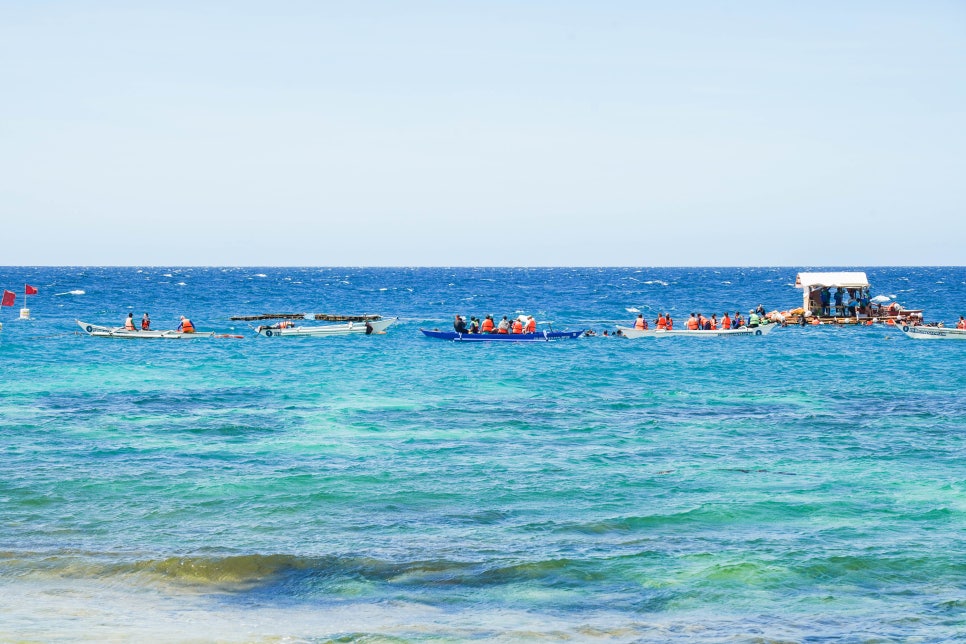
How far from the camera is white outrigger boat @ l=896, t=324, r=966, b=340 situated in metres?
53.6

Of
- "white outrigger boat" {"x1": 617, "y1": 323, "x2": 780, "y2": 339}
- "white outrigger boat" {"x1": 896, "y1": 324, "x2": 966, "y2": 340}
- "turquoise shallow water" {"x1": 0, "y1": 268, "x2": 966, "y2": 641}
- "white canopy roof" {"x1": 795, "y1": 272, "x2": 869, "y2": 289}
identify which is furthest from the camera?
"white canopy roof" {"x1": 795, "y1": 272, "x2": 869, "y2": 289}

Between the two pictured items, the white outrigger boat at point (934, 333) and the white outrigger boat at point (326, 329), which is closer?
the white outrigger boat at point (934, 333)

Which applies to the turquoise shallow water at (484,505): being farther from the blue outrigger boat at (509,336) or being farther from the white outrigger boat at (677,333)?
the white outrigger boat at (677,333)

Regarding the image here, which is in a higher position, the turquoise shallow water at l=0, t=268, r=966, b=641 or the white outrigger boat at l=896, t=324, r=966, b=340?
the white outrigger boat at l=896, t=324, r=966, b=340

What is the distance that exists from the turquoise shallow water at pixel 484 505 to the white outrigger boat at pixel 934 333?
52.6ft

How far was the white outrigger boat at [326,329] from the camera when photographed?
57.8 m

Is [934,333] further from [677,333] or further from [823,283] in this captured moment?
[677,333]

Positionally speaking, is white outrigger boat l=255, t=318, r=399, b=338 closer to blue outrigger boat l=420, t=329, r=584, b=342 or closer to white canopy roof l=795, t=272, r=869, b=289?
blue outrigger boat l=420, t=329, r=584, b=342

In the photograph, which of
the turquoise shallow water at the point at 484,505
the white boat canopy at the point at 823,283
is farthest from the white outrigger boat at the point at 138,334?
the white boat canopy at the point at 823,283

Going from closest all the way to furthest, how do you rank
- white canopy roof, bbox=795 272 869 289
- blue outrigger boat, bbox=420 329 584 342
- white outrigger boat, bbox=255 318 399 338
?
blue outrigger boat, bbox=420 329 584 342 → white outrigger boat, bbox=255 318 399 338 → white canopy roof, bbox=795 272 869 289

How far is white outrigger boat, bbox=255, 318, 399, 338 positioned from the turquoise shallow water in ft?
59.3

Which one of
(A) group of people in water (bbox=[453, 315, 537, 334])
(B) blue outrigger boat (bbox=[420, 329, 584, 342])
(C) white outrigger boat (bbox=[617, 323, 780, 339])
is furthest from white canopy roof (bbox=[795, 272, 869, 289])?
(A) group of people in water (bbox=[453, 315, 537, 334])

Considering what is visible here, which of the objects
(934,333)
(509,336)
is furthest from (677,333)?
(934,333)

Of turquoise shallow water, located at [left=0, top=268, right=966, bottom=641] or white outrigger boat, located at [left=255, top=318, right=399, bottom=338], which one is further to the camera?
white outrigger boat, located at [left=255, top=318, right=399, bottom=338]
